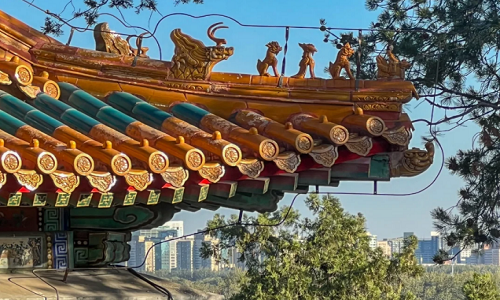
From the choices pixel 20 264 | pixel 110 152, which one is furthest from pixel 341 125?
pixel 20 264

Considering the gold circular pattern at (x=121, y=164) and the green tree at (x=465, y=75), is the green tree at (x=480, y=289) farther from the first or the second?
the gold circular pattern at (x=121, y=164)

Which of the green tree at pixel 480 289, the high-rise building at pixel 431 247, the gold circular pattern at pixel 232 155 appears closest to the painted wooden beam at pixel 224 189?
the gold circular pattern at pixel 232 155

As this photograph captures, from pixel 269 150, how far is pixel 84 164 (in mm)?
895

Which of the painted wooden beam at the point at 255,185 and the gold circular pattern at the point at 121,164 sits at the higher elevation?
Result: the painted wooden beam at the point at 255,185

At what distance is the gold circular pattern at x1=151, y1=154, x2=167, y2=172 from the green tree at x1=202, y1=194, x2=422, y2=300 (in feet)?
49.1

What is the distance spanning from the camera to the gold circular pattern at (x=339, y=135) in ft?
12.6

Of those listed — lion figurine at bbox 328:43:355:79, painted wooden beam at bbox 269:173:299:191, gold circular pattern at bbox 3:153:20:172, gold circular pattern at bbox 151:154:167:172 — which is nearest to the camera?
gold circular pattern at bbox 3:153:20:172

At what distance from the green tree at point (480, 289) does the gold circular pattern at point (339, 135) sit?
14039mm

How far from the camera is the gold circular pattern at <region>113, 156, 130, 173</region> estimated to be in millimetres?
3385

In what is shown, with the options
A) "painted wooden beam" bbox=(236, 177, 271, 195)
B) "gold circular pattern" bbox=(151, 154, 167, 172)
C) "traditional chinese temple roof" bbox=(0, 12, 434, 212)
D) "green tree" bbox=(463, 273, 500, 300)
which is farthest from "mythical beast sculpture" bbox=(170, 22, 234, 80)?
"green tree" bbox=(463, 273, 500, 300)

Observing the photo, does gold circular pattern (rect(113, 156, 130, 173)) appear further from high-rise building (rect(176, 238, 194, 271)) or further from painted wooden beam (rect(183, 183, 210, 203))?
high-rise building (rect(176, 238, 194, 271))

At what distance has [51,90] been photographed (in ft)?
14.5

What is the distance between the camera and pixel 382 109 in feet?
13.6

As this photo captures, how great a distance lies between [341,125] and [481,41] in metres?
3.16
